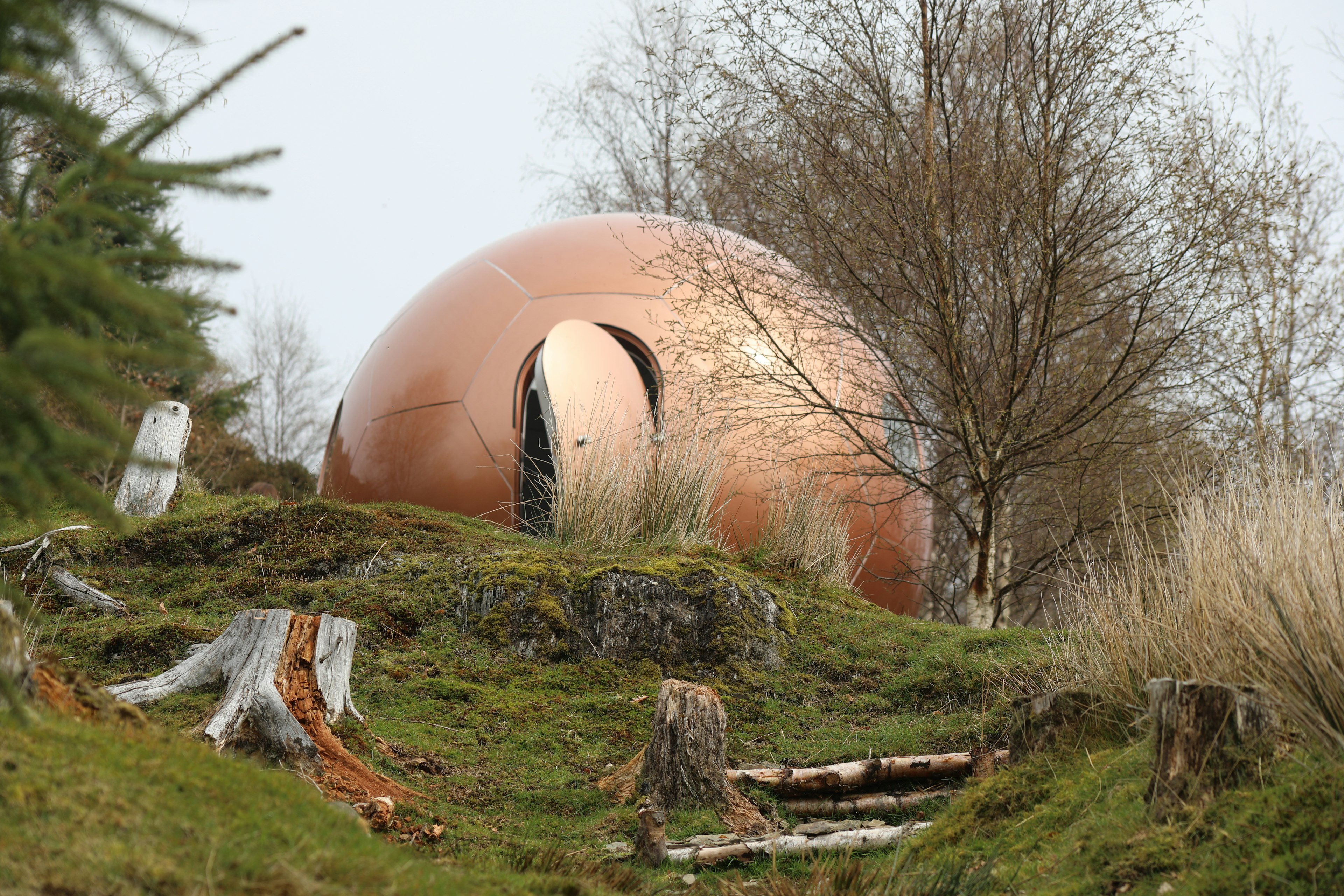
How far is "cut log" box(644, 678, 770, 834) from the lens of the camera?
162 inches

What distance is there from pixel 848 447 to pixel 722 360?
1.80 meters

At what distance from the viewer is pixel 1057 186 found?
258 inches

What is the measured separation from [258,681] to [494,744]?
4.12 feet

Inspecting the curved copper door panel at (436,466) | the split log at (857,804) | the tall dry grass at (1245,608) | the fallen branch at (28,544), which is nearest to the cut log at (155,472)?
the fallen branch at (28,544)

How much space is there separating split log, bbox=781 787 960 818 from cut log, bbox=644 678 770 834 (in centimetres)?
25

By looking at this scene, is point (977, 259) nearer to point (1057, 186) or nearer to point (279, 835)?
point (1057, 186)

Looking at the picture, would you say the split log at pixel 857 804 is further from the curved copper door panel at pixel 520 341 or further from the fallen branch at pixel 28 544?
the fallen branch at pixel 28 544

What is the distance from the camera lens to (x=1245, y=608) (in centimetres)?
313

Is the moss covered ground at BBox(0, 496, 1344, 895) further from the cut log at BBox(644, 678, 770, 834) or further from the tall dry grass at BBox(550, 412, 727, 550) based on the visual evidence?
the tall dry grass at BBox(550, 412, 727, 550)

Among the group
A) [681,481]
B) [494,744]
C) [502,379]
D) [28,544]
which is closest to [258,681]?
[494,744]

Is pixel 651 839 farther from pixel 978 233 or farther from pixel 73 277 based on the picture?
pixel 978 233

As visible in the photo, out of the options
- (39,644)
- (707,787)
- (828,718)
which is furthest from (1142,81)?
(39,644)

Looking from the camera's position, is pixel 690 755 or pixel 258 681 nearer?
pixel 258 681

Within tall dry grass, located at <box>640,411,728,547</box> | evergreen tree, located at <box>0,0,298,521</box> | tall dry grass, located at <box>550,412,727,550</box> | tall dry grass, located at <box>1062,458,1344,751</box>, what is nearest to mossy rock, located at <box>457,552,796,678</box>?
tall dry grass, located at <box>550,412,727,550</box>
